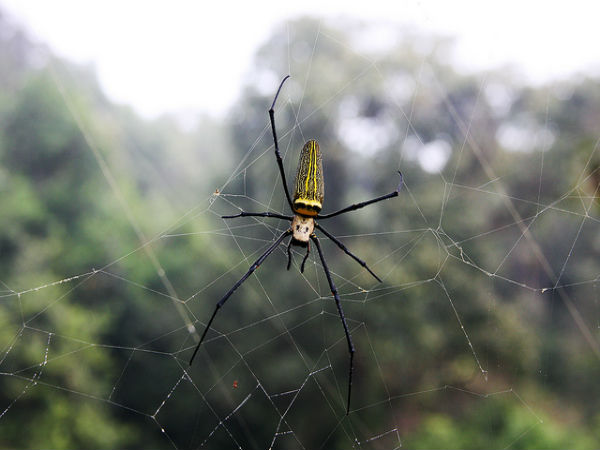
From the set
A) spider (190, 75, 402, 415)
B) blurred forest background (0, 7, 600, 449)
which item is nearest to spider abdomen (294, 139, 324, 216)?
spider (190, 75, 402, 415)

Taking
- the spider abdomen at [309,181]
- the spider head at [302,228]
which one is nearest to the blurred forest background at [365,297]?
the spider head at [302,228]

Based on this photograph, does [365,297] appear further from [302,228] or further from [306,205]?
[306,205]

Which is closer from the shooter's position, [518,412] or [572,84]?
[518,412]

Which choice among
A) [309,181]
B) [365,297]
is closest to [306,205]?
[309,181]

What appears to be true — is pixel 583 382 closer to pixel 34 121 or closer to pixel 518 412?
pixel 518 412

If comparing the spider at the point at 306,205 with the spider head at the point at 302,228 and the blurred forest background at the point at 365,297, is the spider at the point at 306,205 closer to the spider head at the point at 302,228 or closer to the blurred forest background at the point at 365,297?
the spider head at the point at 302,228

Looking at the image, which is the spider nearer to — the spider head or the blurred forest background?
the spider head

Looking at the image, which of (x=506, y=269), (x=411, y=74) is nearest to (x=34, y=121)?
(x=411, y=74)
